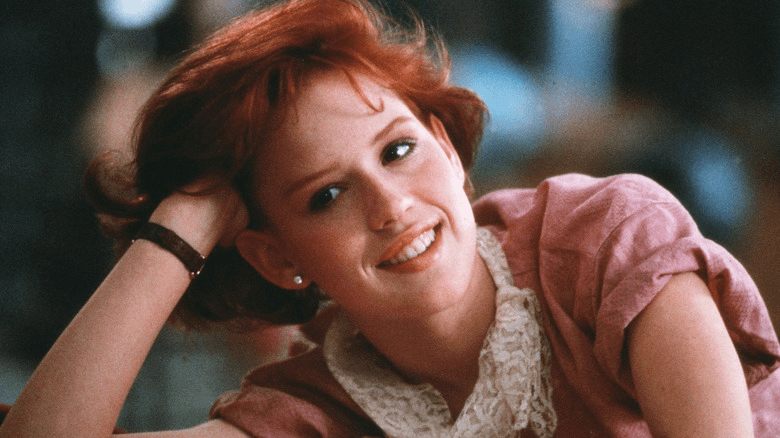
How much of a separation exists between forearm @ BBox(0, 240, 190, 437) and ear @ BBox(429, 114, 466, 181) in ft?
1.34

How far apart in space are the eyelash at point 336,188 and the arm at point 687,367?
34 centimetres

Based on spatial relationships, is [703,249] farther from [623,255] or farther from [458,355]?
[458,355]

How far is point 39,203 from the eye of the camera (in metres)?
1.76

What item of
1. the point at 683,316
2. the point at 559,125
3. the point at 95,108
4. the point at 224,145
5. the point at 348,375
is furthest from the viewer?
the point at 559,125

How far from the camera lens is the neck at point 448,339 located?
2.97 ft

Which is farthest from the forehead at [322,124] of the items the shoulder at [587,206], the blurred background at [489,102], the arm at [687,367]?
the blurred background at [489,102]

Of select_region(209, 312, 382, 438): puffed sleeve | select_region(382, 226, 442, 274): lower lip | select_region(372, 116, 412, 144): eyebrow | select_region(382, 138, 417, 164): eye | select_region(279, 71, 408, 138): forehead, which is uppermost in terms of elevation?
select_region(279, 71, 408, 138): forehead

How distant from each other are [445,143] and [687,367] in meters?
0.49

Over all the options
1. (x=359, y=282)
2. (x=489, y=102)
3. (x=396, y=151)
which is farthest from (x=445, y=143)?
(x=489, y=102)

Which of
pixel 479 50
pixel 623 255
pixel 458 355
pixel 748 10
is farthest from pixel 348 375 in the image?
pixel 748 10

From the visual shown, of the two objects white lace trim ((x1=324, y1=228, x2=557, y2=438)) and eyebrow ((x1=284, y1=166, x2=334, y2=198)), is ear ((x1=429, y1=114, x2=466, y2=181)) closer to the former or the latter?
white lace trim ((x1=324, y1=228, x2=557, y2=438))

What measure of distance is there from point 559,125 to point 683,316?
1.32 m

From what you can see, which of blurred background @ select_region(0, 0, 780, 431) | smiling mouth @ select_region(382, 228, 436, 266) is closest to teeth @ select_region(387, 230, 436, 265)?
smiling mouth @ select_region(382, 228, 436, 266)

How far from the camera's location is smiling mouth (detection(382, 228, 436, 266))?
Answer: 2.67 ft
